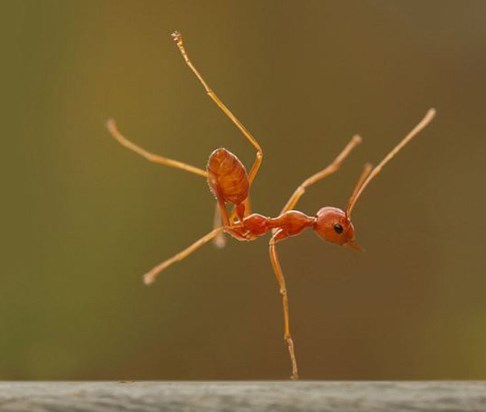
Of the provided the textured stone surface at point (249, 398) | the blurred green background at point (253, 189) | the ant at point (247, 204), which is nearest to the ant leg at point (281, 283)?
the ant at point (247, 204)

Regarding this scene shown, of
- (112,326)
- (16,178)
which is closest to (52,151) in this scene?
(16,178)

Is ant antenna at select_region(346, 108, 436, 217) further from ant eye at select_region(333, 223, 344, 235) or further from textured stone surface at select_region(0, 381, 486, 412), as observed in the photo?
textured stone surface at select_region(0, 381, 486, 412)

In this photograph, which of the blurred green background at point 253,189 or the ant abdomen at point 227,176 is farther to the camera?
the blurred green background at point 253,189

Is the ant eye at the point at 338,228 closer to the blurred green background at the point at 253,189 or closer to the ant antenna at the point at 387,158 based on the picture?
the ant antenna at the point at 387,158

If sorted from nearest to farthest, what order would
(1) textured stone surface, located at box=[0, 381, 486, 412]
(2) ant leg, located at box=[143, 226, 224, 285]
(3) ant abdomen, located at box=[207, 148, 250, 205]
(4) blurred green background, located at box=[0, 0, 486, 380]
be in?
(1) textured stone surface, located at box=[0, 381, 486, 412] → (2) ant leg, located at box=[143, 226, 224, 285] → (3) ant abdomen, located at box=[207, 148, 250, 205] → (4) blurred green background, located at box=[0, 0, 486, 380]

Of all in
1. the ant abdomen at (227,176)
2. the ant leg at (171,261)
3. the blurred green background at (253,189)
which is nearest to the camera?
the ant leg at (171,261)

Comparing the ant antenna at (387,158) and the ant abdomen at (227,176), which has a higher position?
the ant abdomen at (227,176)

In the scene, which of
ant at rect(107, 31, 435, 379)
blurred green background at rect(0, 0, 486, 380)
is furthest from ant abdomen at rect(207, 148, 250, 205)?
blurred green background at rect(0, 0, 486, 380)

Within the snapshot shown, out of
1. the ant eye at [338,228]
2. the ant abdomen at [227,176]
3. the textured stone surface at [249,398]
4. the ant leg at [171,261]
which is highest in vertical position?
the ant abdomen at [227,176]

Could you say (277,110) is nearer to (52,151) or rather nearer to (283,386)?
(52,151)
